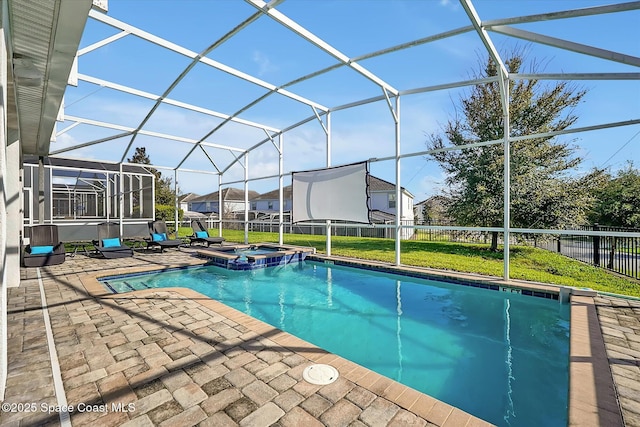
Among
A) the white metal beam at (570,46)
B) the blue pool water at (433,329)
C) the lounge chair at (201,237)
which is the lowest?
the blue pool water at (433,329)

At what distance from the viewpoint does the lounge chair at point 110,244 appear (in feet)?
29.6

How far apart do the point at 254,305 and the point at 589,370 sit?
15.7ft

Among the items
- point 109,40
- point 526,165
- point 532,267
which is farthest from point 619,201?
point 109,40

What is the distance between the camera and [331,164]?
32.0 ft

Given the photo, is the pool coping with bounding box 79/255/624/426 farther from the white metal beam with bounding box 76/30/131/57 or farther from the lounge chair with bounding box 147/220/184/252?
the lounge chair with bounding box 147/220/184/252

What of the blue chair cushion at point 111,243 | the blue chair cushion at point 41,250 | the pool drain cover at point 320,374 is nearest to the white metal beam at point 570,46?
the pool drain cover at point 320,374

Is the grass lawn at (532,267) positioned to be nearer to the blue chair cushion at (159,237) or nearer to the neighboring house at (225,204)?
the blue chair cushion at (159,237)

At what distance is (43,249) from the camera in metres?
7.91

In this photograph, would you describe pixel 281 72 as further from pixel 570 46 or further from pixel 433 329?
pixel 433 329

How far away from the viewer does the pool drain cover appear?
256cm

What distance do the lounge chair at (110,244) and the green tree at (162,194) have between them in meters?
11.0

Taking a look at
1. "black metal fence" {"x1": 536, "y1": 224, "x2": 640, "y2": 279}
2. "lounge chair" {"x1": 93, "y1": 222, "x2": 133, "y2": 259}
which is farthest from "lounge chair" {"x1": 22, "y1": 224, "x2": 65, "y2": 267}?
"black metal fence" {"x1": 536, "y1": 224, "x2": 640, "y2": 279}

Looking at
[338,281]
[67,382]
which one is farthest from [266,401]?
[338,281]

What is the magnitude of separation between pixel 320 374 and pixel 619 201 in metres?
14.8
